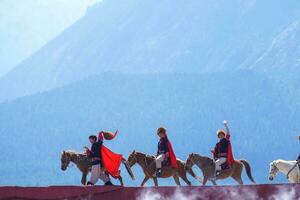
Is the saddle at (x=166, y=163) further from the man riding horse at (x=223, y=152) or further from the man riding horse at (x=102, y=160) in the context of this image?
the man riding horse at (x=102, y=160)

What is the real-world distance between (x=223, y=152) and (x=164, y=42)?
76168 millimetres

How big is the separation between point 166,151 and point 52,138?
189 ft

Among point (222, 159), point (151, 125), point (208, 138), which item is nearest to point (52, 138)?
point (151, 125)

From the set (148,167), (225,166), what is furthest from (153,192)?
(225,166)

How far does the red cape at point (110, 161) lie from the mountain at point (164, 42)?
6384cm

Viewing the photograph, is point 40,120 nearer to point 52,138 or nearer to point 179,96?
point 52,138

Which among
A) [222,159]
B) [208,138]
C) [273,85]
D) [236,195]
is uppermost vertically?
[273,85]

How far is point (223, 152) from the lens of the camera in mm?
19250

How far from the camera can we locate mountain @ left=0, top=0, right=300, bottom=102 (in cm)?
8788

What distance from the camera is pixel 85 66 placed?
9631 centimetres

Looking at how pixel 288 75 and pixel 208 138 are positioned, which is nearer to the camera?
pixel 208 138

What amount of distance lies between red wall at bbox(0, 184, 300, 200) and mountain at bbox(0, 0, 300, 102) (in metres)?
67.9

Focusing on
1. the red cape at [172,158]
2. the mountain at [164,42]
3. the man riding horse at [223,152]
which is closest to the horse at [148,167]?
the red cape at [172,158]

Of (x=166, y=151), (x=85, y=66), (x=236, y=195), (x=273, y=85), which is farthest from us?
(x=85, y=66)
